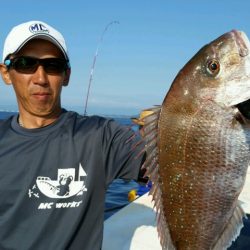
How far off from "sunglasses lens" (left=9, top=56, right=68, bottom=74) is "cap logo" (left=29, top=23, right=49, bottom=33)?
26 centimetres

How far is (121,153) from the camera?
3.05m

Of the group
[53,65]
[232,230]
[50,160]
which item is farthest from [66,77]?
[232,230]

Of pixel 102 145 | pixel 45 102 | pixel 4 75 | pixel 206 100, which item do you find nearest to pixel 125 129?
pixel 102 145

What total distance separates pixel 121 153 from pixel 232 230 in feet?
3.39

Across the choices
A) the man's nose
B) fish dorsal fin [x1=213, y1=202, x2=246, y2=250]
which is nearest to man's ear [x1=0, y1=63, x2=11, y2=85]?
the man's nose

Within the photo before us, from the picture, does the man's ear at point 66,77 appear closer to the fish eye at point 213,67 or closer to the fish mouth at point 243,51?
the fish eye at point 213,67

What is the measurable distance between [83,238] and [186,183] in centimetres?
115

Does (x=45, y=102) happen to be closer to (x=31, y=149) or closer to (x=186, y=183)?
(x=31, y=149)

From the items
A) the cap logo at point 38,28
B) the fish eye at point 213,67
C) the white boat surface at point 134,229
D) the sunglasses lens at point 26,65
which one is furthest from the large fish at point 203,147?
the white boat surface at point 134,229

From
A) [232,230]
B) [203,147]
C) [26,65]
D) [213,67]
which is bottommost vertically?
[232,230]

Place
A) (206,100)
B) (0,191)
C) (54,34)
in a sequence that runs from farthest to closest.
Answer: (54,34), (0,191), (206,100)

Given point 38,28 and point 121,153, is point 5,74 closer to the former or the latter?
point 38,28

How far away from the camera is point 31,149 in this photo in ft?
10.3

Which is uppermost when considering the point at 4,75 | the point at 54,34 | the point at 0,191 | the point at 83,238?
the point at 54,34
